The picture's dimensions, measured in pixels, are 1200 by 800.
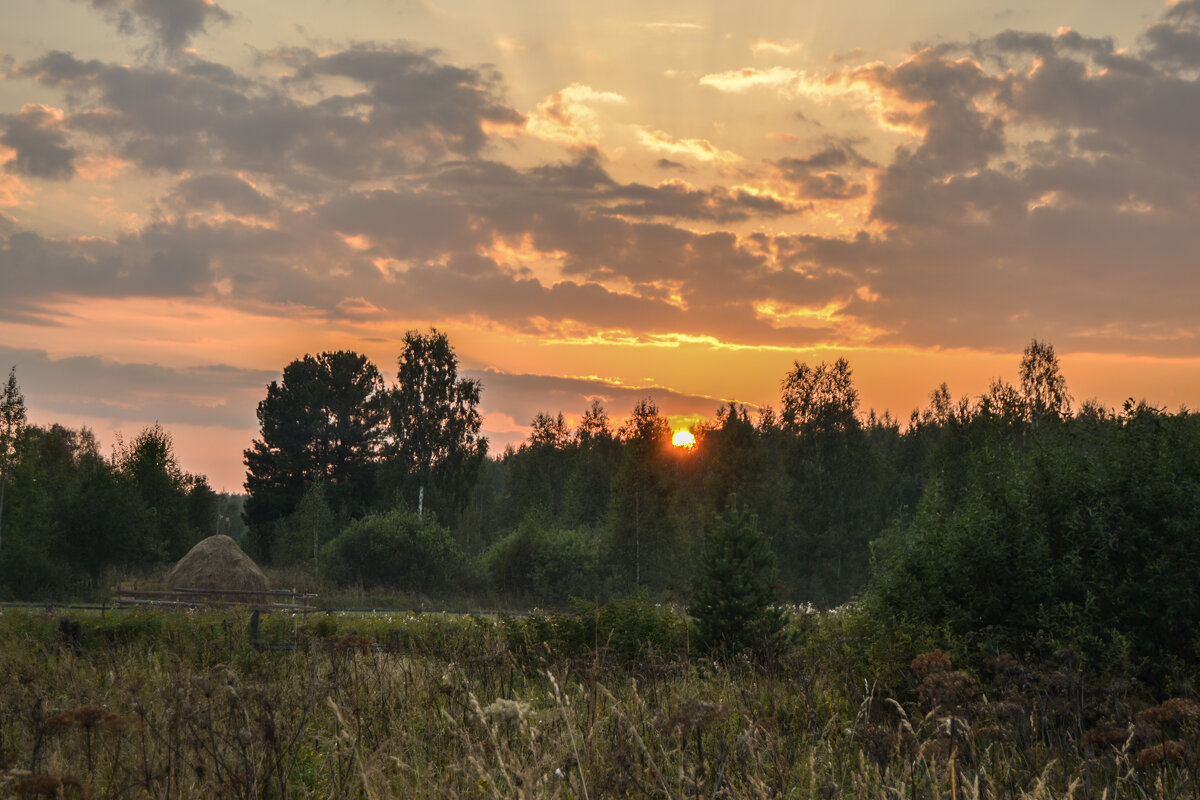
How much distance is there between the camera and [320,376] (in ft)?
178

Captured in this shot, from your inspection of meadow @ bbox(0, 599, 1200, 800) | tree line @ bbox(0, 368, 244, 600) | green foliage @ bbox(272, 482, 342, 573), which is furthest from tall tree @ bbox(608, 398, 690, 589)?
meadow @ bbox(0, 599, 1200, 800)

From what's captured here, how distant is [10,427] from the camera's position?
39.3 meters

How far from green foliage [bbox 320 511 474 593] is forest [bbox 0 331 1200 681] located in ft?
0.28

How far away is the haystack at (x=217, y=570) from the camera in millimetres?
32562

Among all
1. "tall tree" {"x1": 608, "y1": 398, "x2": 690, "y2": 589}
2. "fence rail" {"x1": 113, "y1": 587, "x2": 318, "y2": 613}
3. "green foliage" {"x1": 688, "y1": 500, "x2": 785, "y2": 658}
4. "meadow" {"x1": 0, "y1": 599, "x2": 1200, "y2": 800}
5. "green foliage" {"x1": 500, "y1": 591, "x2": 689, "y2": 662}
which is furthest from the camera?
"tall tree" {"x1": 608, "y1": 398, "x2": 690, "y2": 589}

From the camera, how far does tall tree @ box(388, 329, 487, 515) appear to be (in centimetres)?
4912

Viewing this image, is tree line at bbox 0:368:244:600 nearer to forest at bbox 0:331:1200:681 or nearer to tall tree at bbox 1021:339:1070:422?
forest at bbox 0:331:1200:681

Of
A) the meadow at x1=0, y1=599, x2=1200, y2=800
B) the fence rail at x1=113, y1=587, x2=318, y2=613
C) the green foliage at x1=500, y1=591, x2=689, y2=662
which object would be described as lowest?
the fence rail at x1=113, y1=587, x2=318, y2=613

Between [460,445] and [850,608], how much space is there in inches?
1381

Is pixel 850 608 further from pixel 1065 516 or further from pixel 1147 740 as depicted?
pixel 1147 740

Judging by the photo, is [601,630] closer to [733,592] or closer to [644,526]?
[733,592]

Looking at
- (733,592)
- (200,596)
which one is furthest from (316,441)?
(733,592)

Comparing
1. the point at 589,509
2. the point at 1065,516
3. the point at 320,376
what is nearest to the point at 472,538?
the point at 589,509

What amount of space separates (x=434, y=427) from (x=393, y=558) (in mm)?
10852
